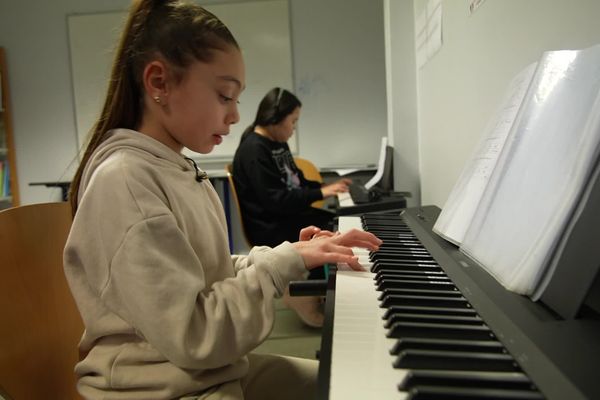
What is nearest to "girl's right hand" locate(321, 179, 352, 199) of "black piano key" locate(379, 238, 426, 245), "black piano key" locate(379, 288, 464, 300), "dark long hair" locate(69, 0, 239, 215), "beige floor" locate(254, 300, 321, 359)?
"beige floor" locate(254, 300, 321, 359)

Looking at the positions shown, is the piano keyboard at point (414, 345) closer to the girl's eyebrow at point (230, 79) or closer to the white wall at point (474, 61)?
the girl's eyebrow at point (230, 79)

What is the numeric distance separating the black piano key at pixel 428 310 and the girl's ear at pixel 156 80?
522mm

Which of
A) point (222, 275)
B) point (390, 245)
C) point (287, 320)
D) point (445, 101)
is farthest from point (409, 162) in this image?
point (222, 275)

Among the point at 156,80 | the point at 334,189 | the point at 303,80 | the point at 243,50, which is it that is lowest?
the point at 334,189

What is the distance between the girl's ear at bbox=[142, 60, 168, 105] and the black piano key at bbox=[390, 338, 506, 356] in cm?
57

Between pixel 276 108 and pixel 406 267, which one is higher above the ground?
pixel 276 108

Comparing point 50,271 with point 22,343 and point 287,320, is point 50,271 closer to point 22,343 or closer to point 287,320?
point 22,343

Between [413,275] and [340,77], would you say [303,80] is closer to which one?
[340,77]

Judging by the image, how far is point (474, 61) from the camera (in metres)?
1.26

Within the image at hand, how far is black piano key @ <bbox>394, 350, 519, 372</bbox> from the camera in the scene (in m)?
0.41

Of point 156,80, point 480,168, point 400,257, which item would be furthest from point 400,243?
point 156,80

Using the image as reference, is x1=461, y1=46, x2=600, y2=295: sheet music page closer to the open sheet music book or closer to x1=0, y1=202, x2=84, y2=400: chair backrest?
the open sheet music book

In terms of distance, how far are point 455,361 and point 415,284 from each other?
234mm

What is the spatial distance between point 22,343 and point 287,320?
171 cm
